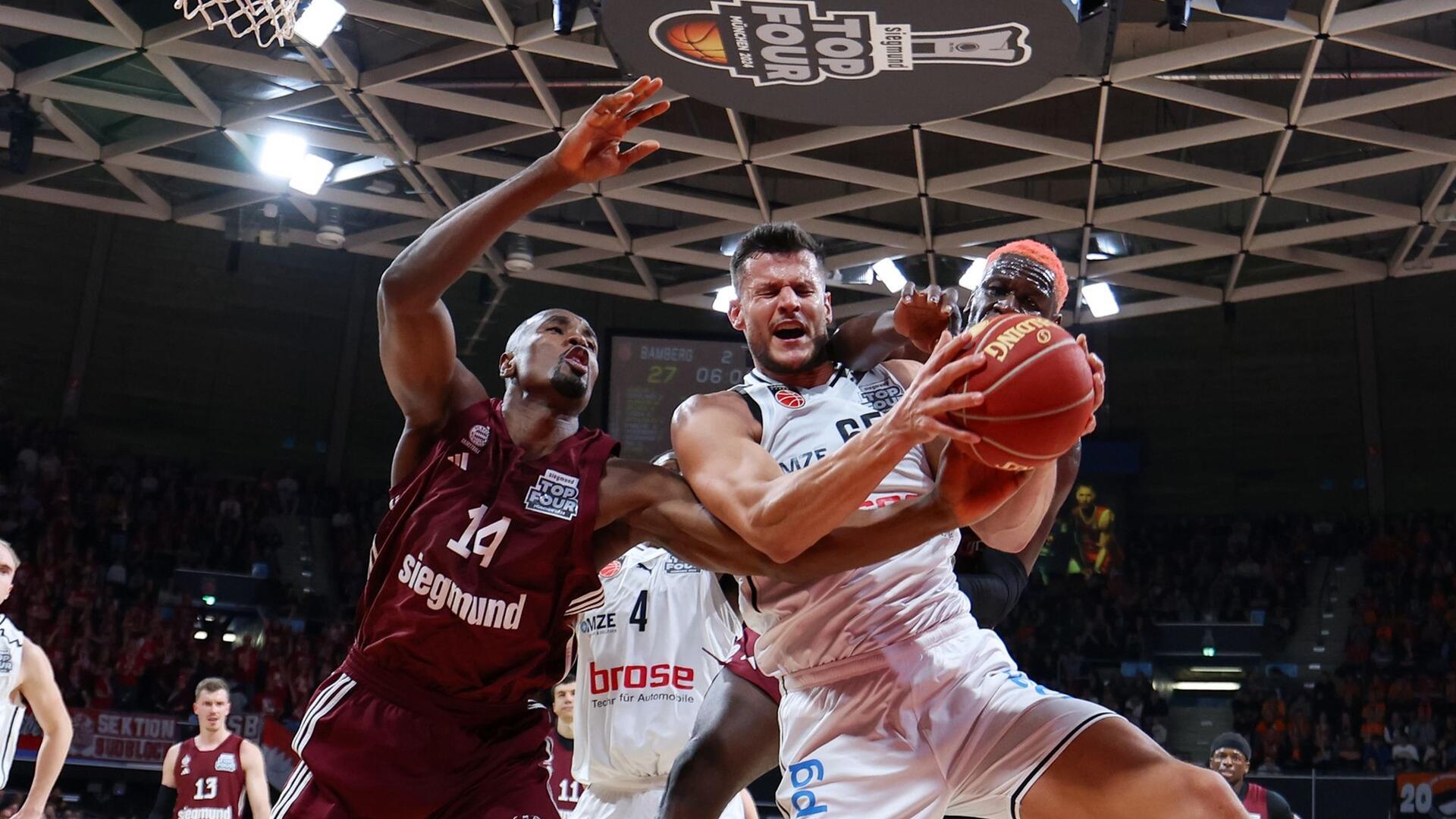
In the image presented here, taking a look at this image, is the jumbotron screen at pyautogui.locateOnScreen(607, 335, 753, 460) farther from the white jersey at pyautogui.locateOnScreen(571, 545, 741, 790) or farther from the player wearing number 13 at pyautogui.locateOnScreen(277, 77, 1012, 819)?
the player wearing number 13 at pyautogui.locateOnScreen(277, 77, 1012, 819)

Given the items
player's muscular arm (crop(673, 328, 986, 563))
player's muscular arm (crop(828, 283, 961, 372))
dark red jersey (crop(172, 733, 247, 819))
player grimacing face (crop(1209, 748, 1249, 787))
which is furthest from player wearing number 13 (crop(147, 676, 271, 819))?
player's muscular arm (crop(673, 328, 986, 563))

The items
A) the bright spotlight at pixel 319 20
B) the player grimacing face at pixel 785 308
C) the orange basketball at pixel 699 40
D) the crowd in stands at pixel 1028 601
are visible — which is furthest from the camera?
the crowd in stands at pixel 1028 601

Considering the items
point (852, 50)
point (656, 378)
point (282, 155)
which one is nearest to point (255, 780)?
point (852, 50)

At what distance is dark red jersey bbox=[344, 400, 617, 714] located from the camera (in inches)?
157

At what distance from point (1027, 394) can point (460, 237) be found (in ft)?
5.29

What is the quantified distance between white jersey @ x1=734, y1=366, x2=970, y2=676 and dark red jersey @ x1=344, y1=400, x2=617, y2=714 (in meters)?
0.54

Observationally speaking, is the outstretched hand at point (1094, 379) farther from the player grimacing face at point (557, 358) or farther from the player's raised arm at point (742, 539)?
the player grimacing face at point (557, 358)

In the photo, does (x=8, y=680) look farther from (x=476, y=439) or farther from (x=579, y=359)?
(x=579, y=359)

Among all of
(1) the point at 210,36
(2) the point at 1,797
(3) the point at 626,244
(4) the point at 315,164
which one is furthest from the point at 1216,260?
(2) the point at 1,797

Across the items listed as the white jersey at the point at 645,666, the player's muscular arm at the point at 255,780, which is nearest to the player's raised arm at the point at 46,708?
the player's muscular arm at the point at 255,780

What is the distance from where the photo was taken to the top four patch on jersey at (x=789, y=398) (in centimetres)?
434

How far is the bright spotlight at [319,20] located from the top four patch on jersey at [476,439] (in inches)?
371

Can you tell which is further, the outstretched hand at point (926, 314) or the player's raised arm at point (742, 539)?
the outstretched hand at point (926, 314)

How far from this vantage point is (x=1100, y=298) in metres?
19.6
